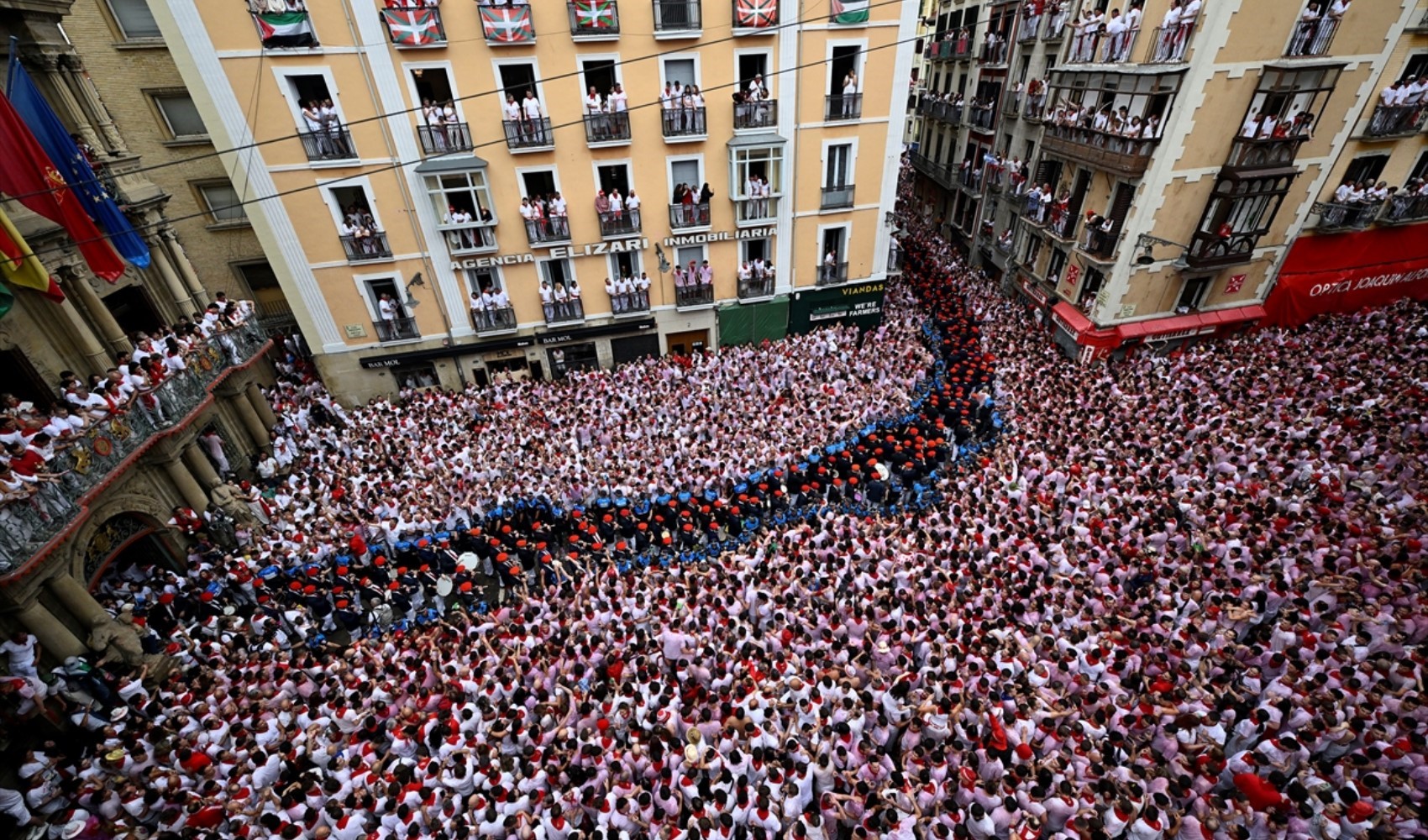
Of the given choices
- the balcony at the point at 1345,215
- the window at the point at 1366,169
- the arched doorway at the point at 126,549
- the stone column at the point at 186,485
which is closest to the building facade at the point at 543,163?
A: the stone column at the point at 186,485

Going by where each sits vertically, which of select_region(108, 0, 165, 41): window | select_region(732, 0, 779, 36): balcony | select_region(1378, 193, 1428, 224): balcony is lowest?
select_region(1378, 193, 1428, 224): balcony

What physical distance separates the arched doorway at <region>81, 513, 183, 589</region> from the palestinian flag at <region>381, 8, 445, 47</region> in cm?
1436

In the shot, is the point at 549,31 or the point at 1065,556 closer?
the point at 1065,556

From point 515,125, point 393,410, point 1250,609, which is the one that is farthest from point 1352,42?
point 393,410

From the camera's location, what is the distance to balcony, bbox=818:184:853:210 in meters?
22.1

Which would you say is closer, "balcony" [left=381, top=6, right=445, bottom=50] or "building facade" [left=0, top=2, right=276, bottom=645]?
"building facade" [left=0, top=2, right=276, bottom=645]

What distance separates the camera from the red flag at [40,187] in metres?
12.0

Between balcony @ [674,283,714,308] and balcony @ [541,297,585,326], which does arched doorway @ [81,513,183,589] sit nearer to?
balcony @ [541,297,585,326]

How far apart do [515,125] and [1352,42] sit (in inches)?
998

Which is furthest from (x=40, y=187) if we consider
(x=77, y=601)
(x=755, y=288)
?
(x=755, y=288)

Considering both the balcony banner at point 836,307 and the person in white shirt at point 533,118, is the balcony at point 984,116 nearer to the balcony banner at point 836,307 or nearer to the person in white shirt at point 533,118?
the balcony banner at point 836,307

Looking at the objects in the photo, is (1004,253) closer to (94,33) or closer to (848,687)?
(848,687)

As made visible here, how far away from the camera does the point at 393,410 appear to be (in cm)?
2034

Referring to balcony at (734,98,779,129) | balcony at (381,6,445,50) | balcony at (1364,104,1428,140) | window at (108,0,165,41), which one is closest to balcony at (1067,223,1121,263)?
balcony at (1364,104,1428,140)
